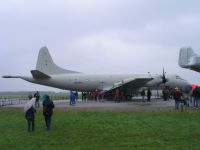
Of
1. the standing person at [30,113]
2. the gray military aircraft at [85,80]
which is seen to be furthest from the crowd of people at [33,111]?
the gray military aircraft at [85,80]

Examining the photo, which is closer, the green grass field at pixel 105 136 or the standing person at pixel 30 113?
the green grass field at pixel 105 136

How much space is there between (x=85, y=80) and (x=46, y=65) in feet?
20.5

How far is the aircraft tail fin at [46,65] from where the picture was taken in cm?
5112

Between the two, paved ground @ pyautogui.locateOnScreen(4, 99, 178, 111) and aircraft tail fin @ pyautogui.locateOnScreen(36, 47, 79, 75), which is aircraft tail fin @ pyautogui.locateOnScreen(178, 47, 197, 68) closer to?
paved ground @ pyautogui.locateOnScreen(4, 99, 178, 111)

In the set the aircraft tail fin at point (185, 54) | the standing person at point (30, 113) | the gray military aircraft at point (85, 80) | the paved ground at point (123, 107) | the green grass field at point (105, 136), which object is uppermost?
the aircraft tail fin at point (185, 54)

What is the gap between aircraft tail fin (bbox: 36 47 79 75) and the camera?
51125mm

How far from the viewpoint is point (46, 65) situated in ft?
168

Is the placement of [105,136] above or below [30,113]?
below

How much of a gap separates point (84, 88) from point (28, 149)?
3946cm

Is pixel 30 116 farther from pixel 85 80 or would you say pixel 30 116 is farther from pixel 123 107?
pixel 85 80

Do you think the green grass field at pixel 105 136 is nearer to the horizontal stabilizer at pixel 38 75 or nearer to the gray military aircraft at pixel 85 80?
the horizontal stabilizer at pixel 38 75

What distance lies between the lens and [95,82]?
5022 cm

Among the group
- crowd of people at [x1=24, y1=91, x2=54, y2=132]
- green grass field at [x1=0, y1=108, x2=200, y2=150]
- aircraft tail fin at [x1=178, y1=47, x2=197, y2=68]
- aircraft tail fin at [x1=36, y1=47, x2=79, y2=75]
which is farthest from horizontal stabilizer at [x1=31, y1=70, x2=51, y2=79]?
crowd of people at [x1=24, y1=91, x2=54, y2=132]

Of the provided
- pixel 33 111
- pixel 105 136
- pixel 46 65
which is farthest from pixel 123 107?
pixel 46 65
